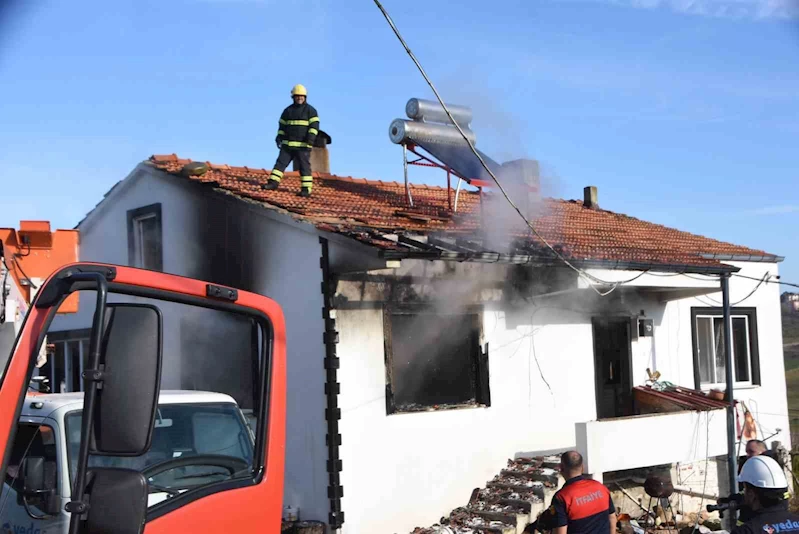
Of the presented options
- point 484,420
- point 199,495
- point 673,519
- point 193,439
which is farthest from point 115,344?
point 673,519

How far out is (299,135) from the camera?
12.7 m

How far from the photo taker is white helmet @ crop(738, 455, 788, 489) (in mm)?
3945

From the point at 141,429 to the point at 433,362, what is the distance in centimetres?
894

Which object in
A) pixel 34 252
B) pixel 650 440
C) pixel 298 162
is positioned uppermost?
pixel 298 162

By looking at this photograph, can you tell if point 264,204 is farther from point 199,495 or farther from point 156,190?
point 199,495

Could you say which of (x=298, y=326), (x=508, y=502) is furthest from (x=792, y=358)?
(x=298, y=326)

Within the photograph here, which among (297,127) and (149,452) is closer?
(149,452)

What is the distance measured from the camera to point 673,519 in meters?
12.9

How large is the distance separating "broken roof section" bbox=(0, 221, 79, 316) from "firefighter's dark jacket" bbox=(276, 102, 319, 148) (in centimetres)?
803

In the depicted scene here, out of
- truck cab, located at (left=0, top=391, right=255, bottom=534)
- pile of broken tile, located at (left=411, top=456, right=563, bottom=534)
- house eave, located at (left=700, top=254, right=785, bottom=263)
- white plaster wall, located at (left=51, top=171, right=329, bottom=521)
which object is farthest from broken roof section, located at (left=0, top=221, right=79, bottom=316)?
house eave, located at (left=700, top=254, right=785, bottom=263)

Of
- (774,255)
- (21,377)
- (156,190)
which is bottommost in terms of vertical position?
(21,377)

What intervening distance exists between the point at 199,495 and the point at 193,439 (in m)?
0.49

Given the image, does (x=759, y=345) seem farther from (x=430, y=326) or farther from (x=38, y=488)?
(x=38, y=488)

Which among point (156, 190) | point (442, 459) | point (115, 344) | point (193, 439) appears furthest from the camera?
point (156, 190)
